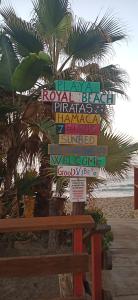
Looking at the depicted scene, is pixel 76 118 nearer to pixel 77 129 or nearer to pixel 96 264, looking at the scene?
pixel 77 129

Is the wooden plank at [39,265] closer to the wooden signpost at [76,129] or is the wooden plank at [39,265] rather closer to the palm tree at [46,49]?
the wooden signpost at [76,129]

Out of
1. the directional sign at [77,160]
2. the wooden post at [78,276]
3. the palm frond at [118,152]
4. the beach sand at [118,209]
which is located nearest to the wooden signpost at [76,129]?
the directional sign at [77,160]

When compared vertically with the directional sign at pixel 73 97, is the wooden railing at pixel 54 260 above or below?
below

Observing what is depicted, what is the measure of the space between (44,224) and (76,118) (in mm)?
1347

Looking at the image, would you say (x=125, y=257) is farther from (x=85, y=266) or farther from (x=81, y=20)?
(x=81, y=20)

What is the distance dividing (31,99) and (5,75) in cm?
66

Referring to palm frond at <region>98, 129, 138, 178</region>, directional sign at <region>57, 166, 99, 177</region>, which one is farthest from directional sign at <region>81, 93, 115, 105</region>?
palm frond at <region>98, 129, 138, 178</region>

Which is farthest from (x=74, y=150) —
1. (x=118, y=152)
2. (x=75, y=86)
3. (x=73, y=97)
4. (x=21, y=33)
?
(x=21, y=33)

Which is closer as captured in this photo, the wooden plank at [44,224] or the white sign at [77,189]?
the wooden plank at [44,224]

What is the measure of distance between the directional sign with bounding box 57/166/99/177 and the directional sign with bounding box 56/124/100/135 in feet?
1.19

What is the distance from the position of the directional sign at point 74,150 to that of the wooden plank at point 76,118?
25 cm

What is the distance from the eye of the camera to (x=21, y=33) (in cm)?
683

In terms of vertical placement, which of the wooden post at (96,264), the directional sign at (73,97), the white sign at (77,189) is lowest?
the wooden post at (96,264)

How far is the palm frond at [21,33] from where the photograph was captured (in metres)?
6.81
